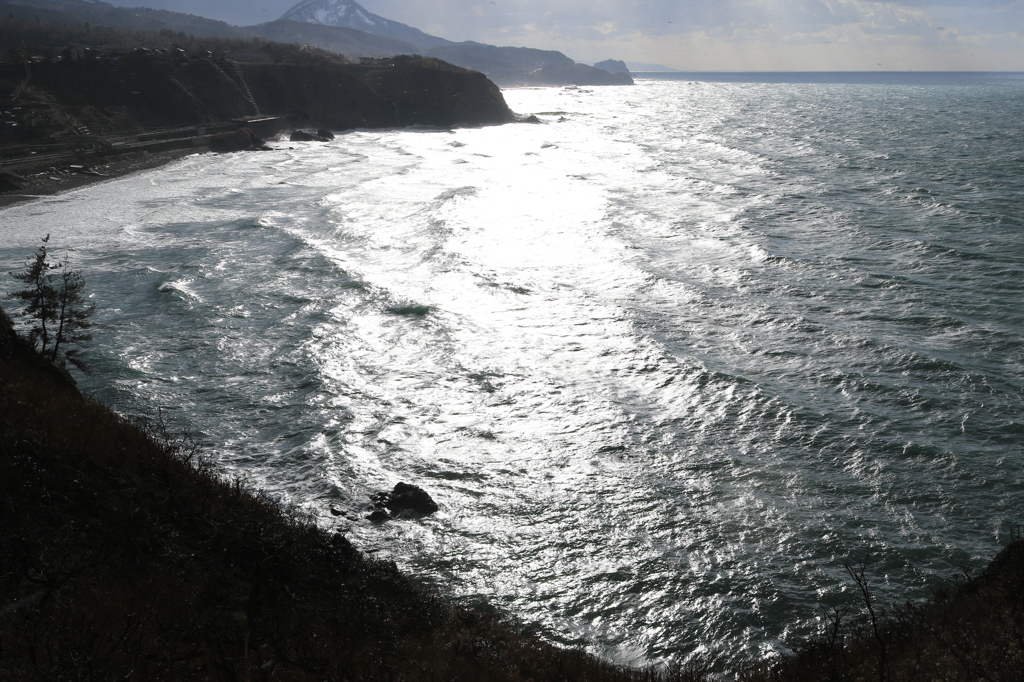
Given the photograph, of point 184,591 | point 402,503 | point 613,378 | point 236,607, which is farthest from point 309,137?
point 236,607

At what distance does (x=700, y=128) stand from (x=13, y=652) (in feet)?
381

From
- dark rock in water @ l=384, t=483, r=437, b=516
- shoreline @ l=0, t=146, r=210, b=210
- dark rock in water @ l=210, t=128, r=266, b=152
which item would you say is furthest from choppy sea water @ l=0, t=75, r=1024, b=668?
dark rock in water @ l=210, t=128, r=266, b=152

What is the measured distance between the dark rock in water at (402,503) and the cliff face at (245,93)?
7412cm

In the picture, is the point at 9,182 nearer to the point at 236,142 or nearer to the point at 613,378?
the point at 236,142

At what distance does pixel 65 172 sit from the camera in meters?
59.4

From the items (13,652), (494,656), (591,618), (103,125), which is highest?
(103,125)

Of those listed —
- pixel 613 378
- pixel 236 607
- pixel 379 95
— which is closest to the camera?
pixel 236 607

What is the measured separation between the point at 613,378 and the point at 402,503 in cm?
954

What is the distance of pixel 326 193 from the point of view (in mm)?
55812

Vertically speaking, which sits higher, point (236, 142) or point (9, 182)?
point (236, 142)

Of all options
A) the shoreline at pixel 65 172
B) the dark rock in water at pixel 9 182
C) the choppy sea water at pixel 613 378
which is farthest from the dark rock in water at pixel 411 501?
the dark rock in water at pixel 9 182

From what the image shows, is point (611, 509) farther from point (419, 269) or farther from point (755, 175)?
point (755, 175)

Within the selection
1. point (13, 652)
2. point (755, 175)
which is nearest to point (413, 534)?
point (13, 652)

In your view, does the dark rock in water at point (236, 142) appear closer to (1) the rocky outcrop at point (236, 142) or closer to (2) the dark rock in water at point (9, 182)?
(1) the rocky outcrop at point (236, 142)
